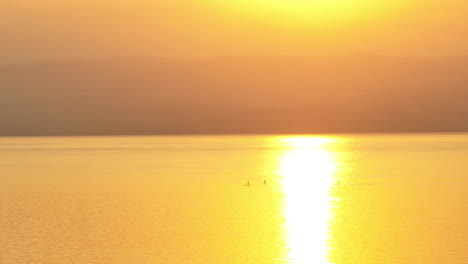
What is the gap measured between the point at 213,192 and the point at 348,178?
2231 centimetres

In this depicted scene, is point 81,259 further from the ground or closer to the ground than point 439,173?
closer to the ground

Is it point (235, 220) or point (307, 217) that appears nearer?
point (235, 220)

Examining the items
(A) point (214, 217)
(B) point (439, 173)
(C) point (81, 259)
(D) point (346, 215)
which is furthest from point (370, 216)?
(B) point (439, 173)

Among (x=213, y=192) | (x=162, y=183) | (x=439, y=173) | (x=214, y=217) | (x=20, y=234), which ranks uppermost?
(x=439, y=173)

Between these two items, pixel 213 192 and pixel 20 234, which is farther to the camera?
pixel 213 192

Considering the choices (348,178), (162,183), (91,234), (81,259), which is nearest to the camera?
(81,259)

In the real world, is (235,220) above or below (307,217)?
below

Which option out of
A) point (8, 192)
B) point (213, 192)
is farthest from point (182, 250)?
point (8, 192)

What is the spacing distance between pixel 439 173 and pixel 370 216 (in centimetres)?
4168

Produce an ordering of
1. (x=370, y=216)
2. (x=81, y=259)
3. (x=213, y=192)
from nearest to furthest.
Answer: (x=81, y=259)
(x=370, y=216)
(x=213, y=192)

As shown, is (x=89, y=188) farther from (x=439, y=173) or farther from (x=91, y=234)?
(x=439, y=173)

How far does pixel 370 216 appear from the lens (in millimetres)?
46844

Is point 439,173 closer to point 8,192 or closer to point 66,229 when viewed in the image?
point 8,192

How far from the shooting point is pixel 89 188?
69875 millimetres
